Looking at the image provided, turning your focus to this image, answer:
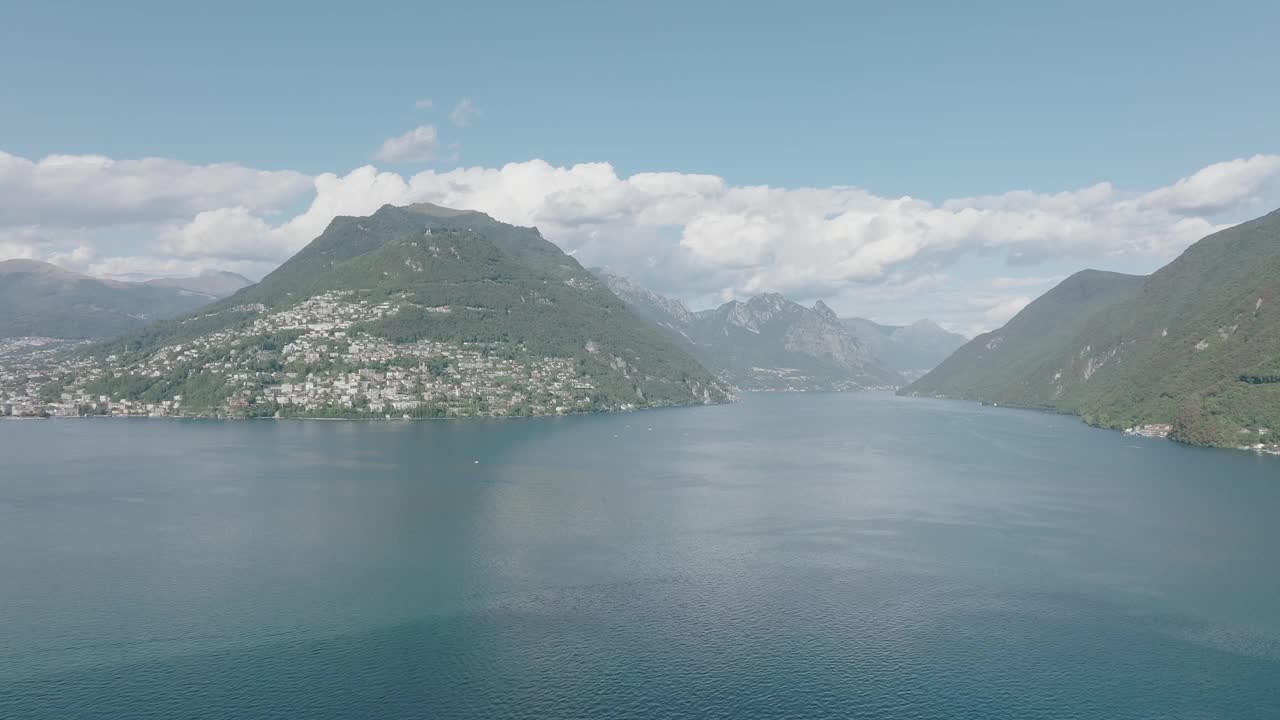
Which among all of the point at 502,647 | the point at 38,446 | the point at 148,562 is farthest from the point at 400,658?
the point at 38,446

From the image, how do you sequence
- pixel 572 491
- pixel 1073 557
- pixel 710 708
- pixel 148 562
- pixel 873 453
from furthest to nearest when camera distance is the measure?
1. pixel 873 453
2. pixel 572 491
3. pixel 1073 557
4. pixel 148 562
5. pixel 710 708

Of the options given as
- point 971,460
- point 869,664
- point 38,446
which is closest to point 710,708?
point 869,664

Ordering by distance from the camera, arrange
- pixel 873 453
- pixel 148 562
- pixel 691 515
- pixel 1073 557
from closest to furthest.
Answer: pixel 148 562, pixel 1073 557, pixel 691 515, pixel 873 453

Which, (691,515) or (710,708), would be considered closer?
(710,708)

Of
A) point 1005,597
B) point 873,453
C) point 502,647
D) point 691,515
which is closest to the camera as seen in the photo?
point 502,647

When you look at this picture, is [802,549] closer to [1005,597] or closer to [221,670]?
[1005,597]

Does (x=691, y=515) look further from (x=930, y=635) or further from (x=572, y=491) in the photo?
(x=930, y=635)
